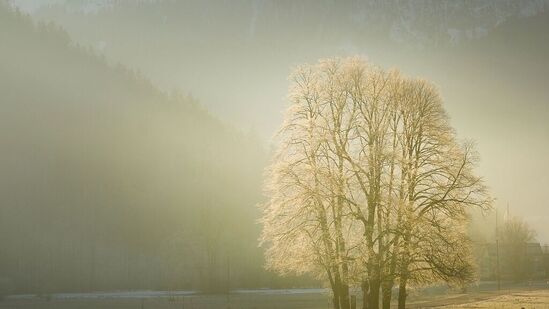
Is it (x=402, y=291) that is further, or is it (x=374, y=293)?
(x=402, y=291)

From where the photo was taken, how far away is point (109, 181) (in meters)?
127

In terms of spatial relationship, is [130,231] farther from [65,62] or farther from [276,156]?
[276,156]

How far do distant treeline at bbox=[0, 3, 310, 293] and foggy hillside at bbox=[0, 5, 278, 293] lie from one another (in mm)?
233

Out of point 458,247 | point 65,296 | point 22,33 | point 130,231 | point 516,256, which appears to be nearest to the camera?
point 458,247

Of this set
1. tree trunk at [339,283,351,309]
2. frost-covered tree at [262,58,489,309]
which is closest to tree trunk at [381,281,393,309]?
frost-covered tree at [262,58,489,309]

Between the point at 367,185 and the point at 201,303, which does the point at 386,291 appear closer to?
the point at 367,185

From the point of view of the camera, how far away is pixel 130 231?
383 feet

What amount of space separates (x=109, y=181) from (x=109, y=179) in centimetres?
50

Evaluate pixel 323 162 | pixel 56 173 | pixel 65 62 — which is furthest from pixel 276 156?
pixel 65 62

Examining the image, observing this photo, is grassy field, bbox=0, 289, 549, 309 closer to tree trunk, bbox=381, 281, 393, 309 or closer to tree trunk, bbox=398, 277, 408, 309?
tree trunk, bbox=398, 277, 408, 309

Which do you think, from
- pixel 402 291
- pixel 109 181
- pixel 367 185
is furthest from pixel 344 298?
pixel 109 181

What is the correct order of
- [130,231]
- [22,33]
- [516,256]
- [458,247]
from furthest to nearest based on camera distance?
[516,256], [22,33], [130,231], [458,247]

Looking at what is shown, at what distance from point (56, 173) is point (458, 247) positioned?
99.8 m

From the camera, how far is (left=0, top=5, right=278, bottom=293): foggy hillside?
338 ft
